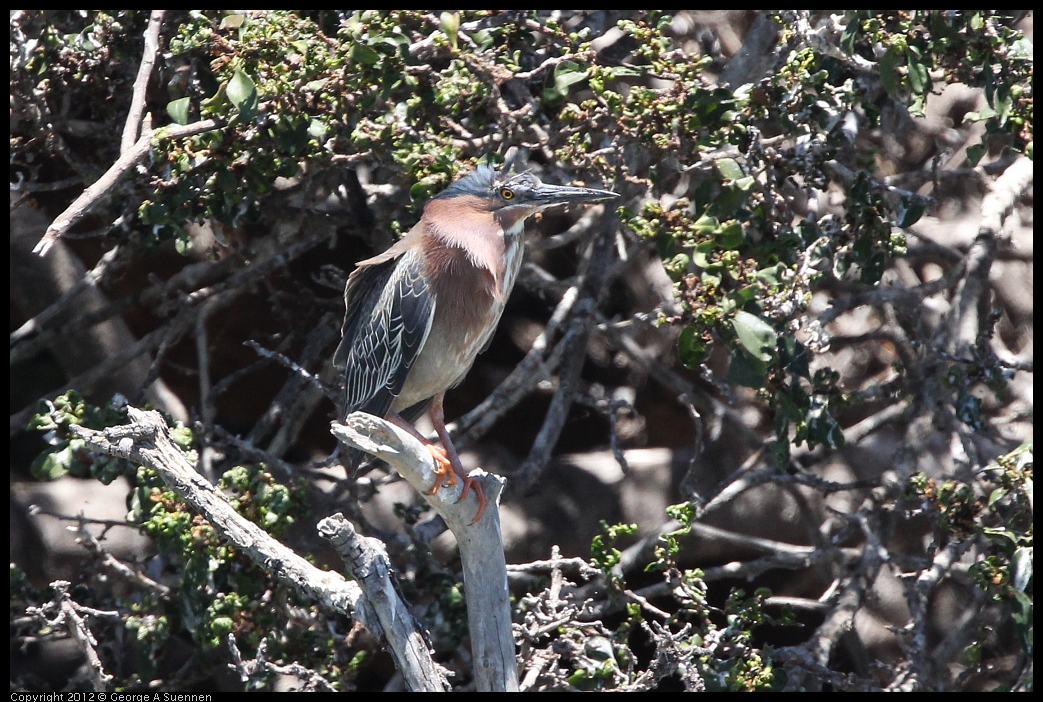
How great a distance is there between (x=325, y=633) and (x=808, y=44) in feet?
7.99

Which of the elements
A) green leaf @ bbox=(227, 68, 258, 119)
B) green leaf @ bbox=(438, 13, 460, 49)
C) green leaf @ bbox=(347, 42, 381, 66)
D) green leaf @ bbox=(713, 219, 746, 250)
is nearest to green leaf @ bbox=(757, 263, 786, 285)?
green leaf @ bbox=(713, 219, 746, 250)

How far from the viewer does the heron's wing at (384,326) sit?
2906 millimetres

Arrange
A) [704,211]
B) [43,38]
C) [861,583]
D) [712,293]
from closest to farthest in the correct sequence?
[712,293]
[704,211]
[43,38]
[861,583]

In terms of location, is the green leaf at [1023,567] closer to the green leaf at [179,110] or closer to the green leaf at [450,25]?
the green leaf at [450,25]

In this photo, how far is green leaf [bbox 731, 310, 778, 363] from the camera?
2564 mm

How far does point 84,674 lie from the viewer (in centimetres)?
346

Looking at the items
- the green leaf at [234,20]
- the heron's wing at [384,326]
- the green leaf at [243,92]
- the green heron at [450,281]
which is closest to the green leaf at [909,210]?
the green heron at [450,281]

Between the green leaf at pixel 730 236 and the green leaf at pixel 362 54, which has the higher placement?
the green leaf at pixel 362 54

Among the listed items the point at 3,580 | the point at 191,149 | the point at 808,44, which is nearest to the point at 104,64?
the point at 191,149

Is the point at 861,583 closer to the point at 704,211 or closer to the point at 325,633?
Result: the point at 704,211

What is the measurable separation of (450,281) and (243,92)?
2.57ft

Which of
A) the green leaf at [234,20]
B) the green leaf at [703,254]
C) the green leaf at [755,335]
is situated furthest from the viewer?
the green leaf at [234,20]

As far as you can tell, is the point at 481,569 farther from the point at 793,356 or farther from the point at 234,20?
the point at 234,20

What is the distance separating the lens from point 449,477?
8.99 ft
